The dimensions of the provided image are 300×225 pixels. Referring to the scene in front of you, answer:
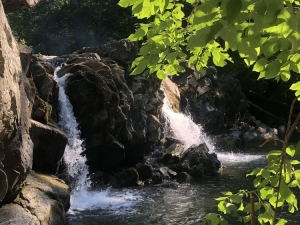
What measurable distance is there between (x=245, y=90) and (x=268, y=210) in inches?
1304

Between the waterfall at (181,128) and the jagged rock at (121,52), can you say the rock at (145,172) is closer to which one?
the jagged rock at (121,52)

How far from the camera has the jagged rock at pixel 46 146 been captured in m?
11.5

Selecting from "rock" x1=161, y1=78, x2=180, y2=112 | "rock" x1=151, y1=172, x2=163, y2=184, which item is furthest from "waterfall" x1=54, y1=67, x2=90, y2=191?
"rock" x1=161, y1=78, x2=180, y2=112

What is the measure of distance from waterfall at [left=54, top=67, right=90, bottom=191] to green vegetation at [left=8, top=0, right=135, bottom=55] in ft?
79.6

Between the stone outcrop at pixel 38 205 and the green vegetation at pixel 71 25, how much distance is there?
2947 cm

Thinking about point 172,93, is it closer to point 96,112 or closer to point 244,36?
point 96,112

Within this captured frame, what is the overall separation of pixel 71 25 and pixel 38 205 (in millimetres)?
37273

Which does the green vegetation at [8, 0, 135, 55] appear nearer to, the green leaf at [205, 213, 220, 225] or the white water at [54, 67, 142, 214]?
the white water at [54, 67, 142, 214]

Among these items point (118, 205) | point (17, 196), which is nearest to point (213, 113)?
point (118, 205)

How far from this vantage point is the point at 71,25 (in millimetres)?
44000

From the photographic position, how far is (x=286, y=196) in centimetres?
214

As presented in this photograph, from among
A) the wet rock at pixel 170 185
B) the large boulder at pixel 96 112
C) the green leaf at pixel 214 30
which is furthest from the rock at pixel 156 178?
the green leaf at pixel 214 30

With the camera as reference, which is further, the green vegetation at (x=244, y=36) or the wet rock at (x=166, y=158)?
the wet rock at (x=166, y=158)

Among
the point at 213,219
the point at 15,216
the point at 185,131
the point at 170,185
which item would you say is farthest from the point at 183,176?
the point at 213,219
